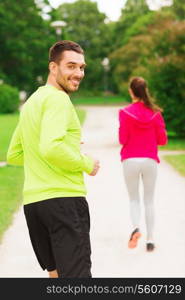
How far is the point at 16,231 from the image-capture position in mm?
6707

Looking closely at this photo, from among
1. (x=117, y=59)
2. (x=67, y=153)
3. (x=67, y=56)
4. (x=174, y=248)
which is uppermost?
(x=117, y=59)

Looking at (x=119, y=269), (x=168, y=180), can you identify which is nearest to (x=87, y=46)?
(x=168, y=180)

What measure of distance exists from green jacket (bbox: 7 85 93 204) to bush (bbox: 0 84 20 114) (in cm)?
3846

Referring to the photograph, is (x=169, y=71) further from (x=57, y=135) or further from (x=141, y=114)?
(x=57, y=135)

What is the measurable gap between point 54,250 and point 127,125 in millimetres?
2965

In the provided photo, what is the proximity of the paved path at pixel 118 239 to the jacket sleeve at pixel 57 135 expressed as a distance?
7.67ft

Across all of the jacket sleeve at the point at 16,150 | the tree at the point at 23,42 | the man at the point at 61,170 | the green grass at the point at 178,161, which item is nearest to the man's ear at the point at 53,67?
the man at the point at 61,170

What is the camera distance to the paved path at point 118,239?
5168mm

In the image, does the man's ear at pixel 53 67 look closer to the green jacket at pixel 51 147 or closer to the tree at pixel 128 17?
the green jacket at pixel 51 147

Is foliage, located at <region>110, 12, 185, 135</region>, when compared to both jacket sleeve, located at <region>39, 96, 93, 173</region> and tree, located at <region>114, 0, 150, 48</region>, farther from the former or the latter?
tree, located at <region>114, 0, 150, 48</region>

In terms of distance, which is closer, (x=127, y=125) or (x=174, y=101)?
(x=127, y=125)

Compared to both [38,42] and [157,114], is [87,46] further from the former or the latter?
[157,114]

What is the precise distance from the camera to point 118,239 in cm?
630

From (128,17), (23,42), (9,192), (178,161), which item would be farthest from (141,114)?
(128,17)
